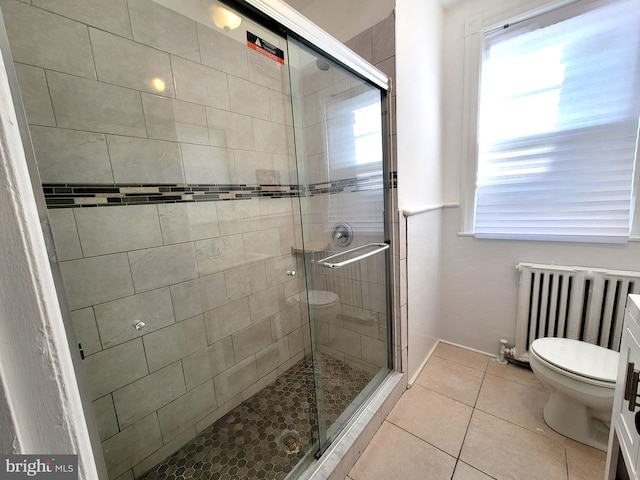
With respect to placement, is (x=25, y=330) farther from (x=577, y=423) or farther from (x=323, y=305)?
(x=577, y=423)

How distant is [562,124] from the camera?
4.92 feet

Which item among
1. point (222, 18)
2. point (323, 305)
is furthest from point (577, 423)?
point (222, 18)

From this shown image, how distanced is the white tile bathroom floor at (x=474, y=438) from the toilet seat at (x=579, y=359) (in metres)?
0.38

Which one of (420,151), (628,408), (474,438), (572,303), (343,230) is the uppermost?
(420,151)

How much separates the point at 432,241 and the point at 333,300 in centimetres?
89

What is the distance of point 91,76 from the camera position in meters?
1.00

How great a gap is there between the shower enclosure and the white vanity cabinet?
0.93 m

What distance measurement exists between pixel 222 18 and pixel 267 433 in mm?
2212

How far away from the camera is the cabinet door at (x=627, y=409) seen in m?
0.62

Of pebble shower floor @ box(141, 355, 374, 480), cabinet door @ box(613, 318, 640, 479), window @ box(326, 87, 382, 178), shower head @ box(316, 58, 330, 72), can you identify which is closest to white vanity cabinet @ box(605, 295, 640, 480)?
cabinet door @ box(613, 318, 640, 479)

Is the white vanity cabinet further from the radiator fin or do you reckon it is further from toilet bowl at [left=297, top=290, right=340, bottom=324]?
toilet bowl at [left=297, top=290, right=340, bottom=324]

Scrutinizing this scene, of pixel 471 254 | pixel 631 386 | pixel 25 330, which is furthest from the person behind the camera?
pixel 471 254

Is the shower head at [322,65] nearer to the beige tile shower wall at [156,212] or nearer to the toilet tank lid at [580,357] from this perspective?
the beige tile shower wall at [156,212]

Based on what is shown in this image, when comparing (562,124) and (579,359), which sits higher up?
(562,124)
